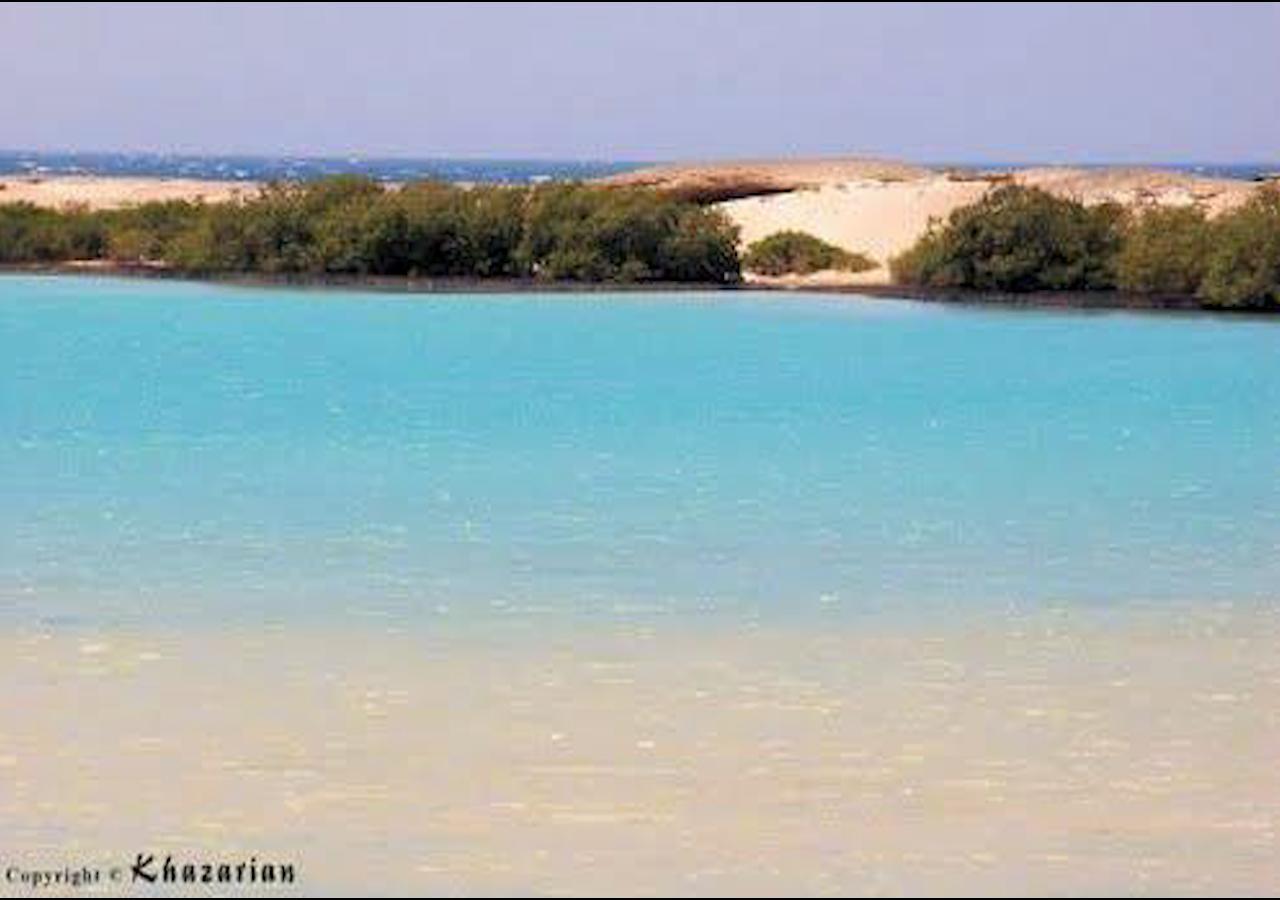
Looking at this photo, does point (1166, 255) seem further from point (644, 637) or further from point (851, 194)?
point (644, 637)

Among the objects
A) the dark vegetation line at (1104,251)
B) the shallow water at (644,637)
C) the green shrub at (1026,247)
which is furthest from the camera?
the green shrub at (1026,247)

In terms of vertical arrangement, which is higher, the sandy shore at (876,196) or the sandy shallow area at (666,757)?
the sandy shallow area at (666,757)

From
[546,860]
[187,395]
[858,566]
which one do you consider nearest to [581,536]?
[858,566]

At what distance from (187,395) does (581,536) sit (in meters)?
9.03

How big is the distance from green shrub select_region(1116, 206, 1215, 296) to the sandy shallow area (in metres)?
A: 23.3

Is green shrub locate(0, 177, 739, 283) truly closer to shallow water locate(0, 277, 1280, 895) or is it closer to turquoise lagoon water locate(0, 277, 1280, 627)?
turquoise lagoon water locate(0, 277, 1280, 627)

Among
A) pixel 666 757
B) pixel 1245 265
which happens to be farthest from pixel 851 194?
Result: pixel 666 757

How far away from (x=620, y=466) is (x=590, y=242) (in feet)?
64.4

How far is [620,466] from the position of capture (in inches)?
698

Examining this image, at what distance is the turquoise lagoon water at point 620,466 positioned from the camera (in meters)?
12.5

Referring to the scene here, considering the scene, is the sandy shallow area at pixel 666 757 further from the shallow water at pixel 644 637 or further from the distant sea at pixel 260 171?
the distant sea at pixel 260 171

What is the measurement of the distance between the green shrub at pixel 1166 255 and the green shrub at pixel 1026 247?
0.44m

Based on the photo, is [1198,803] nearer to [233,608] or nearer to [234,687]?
[234,687]

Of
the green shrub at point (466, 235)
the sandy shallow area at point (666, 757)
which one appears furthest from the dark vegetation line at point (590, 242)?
the sandy shallow area at point (666, 757)
